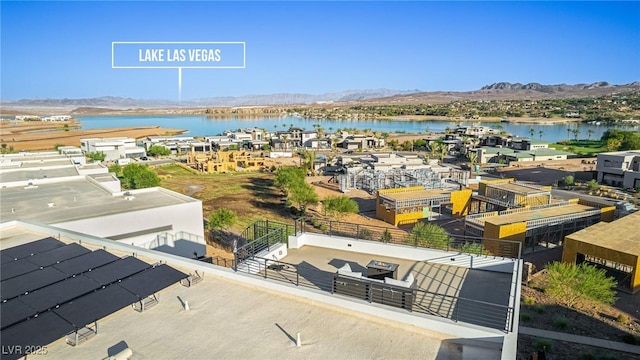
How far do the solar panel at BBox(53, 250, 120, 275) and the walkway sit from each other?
13767 millimetres

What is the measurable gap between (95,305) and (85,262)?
232 centimetres

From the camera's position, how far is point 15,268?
30.1ft

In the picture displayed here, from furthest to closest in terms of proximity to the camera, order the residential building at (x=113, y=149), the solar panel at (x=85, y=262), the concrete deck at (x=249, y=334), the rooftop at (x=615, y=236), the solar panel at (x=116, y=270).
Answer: the residential building at (x=113, y=149) → the rooftop at (x=615, y=236) → the solar panel at (x=85, y=262) → the solar panel at (x=116, y=270) → the concrete deck at (x=249, y=334)

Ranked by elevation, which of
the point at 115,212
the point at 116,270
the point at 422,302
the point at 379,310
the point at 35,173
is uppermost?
the point at 379,310

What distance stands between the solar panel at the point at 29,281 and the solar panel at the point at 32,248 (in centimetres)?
166

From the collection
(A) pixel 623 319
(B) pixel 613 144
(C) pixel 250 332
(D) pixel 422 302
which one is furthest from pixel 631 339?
(B) pixel 613 144

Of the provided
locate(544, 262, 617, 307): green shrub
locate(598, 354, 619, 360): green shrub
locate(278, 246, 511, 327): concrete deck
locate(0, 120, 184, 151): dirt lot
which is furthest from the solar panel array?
locate(0, 120, 184, 151): dirt lot

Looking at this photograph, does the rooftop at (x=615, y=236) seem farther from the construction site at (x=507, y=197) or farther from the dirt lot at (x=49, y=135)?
the dirt lot at (x=49, y=135)

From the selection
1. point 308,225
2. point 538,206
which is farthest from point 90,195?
point 538,206

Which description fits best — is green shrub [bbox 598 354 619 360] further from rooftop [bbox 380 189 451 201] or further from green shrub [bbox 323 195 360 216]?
green shrub [bbox 323 195 360 216]

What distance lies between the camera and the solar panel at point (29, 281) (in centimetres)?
788

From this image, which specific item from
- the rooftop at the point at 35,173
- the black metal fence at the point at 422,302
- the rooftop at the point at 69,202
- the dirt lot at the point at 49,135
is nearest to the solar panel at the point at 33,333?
the black metal fence at the point at 422,302

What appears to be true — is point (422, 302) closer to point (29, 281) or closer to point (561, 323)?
point (29, 281)

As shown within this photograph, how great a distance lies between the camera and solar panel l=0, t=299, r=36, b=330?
6.76 meters
